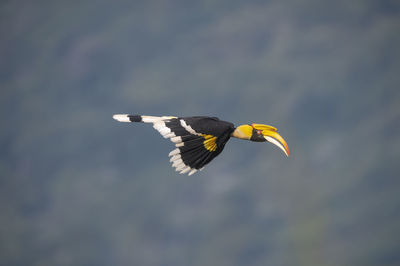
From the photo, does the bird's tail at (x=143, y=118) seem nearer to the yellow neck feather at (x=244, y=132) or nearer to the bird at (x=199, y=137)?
the bird at (x=199, y=137)

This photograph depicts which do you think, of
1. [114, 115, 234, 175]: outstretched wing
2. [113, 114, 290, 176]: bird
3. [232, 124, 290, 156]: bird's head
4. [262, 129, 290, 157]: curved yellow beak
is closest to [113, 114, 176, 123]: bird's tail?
[113, 114, 290, 176]: bird

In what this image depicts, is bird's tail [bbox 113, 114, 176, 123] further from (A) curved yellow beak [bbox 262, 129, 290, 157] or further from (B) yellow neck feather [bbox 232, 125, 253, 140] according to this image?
(A) curved yellow beak [bbox 262, 129, 290, 157]

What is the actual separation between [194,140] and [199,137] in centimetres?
27

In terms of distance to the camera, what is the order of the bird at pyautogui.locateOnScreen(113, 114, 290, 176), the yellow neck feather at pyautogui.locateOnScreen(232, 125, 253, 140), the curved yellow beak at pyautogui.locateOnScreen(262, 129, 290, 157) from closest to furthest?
the bird at pyautogui.locateOnScreen(113, 114, 290, 176), the curved yellow beak at pyautogui.locateOnScreen(262, 129, 290, 157), the yellow neck feather at pyautogui.locateOnScreen(232, 125, 253, 140)

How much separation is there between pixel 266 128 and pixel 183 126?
396 cm

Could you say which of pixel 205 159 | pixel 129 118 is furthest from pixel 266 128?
pixel 129 118

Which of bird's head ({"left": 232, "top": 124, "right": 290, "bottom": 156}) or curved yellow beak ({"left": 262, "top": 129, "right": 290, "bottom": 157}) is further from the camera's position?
bird's head ({"left": 232, "top": 124, "right": 290, "bottom": 156})

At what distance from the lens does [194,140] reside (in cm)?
2848

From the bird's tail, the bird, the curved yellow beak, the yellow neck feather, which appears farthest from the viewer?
the bird's tail

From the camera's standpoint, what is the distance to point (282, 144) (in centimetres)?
2892

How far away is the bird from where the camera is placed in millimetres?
28250

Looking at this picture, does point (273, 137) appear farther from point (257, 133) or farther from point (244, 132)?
point (244, 132)

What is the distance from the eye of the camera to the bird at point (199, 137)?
28250 millimetres

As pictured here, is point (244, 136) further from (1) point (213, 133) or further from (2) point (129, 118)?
(2) point (129, 118)
